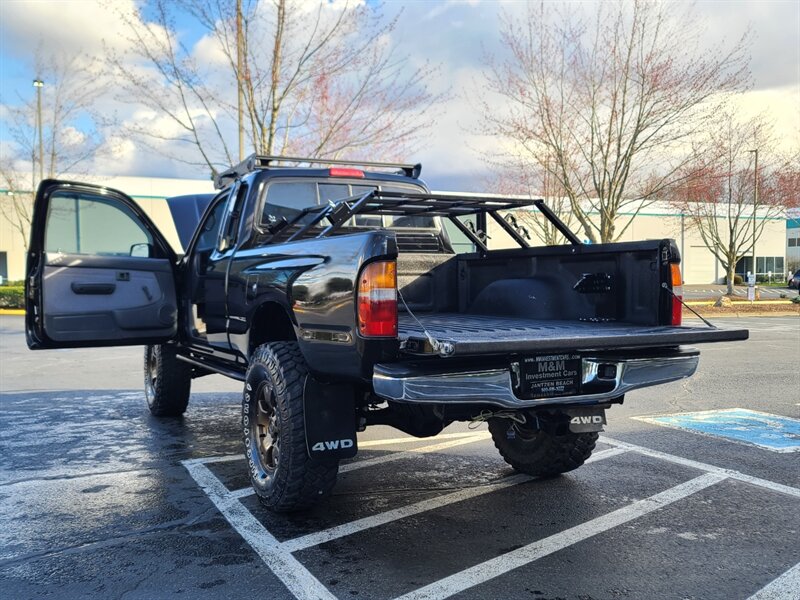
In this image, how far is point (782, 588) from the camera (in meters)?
3.28

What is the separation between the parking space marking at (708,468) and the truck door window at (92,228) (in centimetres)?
430

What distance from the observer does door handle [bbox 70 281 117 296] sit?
19.3ft

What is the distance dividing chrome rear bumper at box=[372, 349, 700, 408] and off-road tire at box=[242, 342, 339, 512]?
0.75 m

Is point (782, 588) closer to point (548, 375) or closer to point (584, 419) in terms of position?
point (584, 419)

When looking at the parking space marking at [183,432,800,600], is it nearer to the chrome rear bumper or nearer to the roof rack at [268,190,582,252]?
the chrome rear bumper

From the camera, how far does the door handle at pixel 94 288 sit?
5895 mm

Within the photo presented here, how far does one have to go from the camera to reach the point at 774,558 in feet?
11.9

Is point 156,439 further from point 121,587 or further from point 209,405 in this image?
point 121,587

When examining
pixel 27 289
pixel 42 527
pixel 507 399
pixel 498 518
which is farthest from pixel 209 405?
pixel 507 399

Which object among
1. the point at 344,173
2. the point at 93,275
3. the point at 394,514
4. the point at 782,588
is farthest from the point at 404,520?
the point at 93,275

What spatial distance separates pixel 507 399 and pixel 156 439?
394 centimetres

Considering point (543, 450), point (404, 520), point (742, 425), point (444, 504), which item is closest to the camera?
point (404, 520)

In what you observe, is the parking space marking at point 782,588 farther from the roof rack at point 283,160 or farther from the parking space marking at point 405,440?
the roof rack at point 283,160

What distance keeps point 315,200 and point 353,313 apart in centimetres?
233
